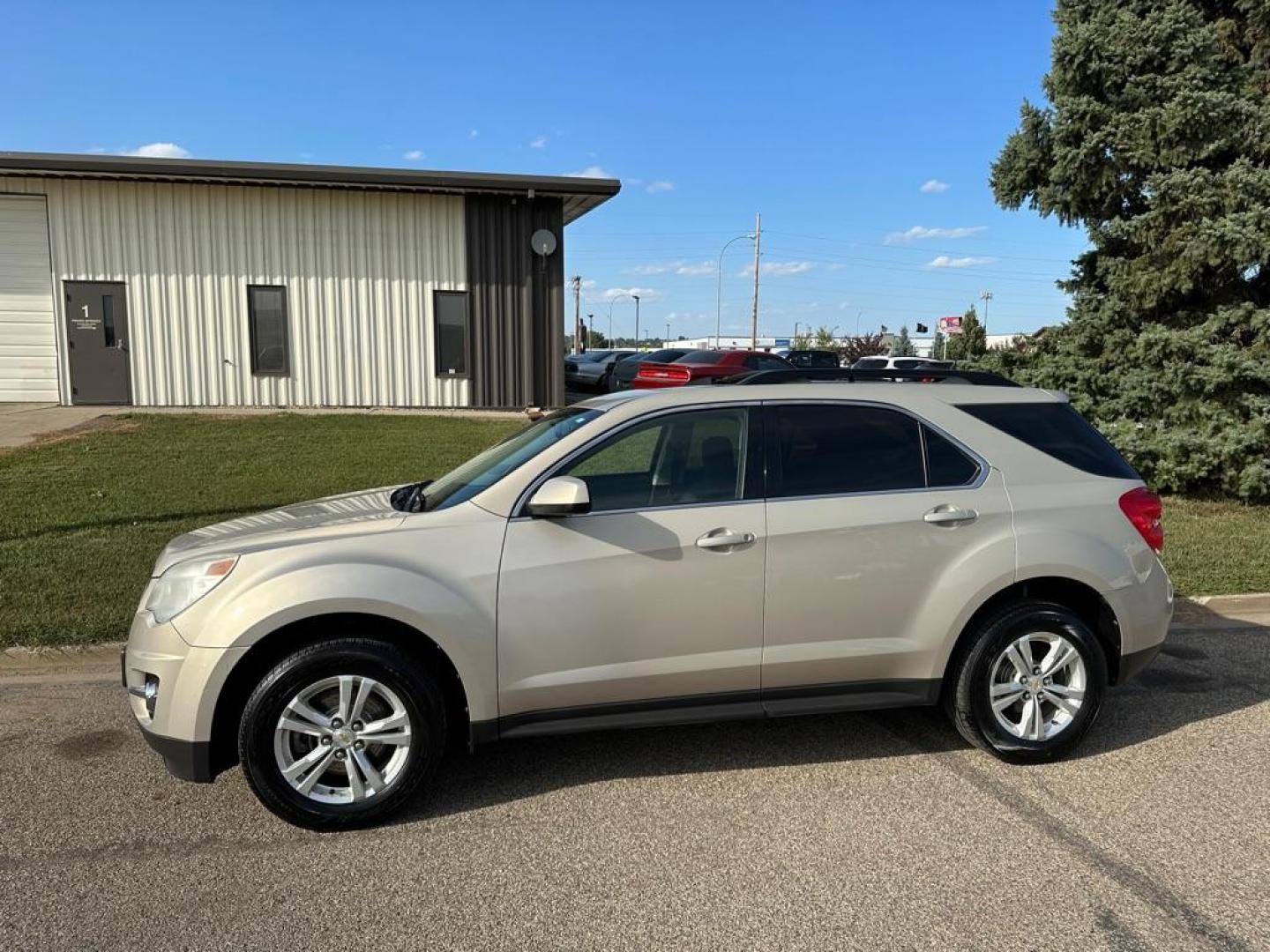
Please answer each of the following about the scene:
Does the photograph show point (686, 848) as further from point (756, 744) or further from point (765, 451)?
point (765, 451)

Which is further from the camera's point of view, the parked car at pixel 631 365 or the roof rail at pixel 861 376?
the parked car at pixel 631 365

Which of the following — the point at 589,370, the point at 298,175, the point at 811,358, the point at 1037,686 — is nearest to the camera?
the point at 1037,686

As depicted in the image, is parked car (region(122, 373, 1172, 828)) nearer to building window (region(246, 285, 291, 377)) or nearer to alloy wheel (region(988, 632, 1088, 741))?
alloy wheel (region(988, 632, 1088, 741))

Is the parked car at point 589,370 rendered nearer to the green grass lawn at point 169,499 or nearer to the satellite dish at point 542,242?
the satellite dish at point 542,242

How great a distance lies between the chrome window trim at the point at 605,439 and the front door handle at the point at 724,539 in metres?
0.14

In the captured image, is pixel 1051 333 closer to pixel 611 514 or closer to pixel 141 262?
pixel 611 514

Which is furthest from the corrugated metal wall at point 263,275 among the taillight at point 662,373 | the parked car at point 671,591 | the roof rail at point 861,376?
the roof rail at point 861,376

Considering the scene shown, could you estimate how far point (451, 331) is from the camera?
1908 centimetres

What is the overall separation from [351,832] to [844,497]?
243 centimetres

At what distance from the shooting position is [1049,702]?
4.27 metres

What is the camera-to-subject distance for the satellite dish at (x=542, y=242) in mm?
18828

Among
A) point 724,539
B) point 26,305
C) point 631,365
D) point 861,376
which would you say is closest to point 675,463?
point 724,539

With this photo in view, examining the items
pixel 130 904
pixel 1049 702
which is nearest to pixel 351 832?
pixel 130 904

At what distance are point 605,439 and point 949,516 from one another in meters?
1.55
